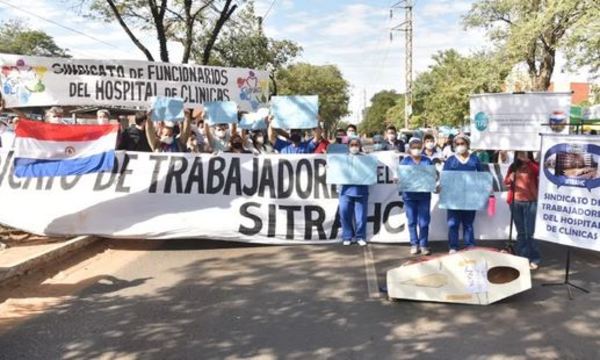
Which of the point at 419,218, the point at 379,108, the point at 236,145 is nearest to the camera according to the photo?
the point at 419,218

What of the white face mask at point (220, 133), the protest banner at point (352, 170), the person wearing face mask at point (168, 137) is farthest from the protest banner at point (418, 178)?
the white face mask at point (220, 133)

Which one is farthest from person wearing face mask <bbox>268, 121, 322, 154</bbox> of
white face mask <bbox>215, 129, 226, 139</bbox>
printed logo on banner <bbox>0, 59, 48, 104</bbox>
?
printed logo on banner <bbox>0, 59, 48, 104</bbox>

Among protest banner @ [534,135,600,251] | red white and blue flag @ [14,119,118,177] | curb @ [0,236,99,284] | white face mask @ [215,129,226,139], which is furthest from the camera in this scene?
white face mask @ [215,129,226,139]

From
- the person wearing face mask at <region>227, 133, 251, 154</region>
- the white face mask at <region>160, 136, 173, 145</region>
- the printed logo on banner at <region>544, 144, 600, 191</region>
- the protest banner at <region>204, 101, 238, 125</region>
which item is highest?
the protest banner at <region>204, 101, 238, 125</region>

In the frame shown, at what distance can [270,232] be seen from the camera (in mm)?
8266

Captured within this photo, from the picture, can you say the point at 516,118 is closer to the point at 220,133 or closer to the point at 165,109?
the point at 165,109

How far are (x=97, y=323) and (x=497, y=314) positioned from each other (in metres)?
3.73

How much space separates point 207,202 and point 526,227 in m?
4.40

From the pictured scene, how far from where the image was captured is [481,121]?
749 cm

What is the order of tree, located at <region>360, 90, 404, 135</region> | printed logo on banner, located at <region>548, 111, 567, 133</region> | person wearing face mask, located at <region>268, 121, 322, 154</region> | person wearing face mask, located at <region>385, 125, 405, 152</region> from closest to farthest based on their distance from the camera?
printed logo on banner, located at <region>548, 111, 567, 133</region> < person wearing face mask, located at <region>268, 121, 322, 154</region> < person wearing face mask, located at <region>385, 125, 405, 152</region> < tree, located at <region>360, 90, 404, 135</region>

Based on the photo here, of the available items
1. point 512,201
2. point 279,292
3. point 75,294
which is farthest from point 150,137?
point 512,201

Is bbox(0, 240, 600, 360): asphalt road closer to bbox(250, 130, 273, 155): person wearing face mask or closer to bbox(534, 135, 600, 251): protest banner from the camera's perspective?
bbox(534, 135, 600, 251): protest banner

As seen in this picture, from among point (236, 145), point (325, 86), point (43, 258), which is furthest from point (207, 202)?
point (325, 86)

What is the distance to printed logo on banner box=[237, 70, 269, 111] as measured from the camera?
10.6 metres
